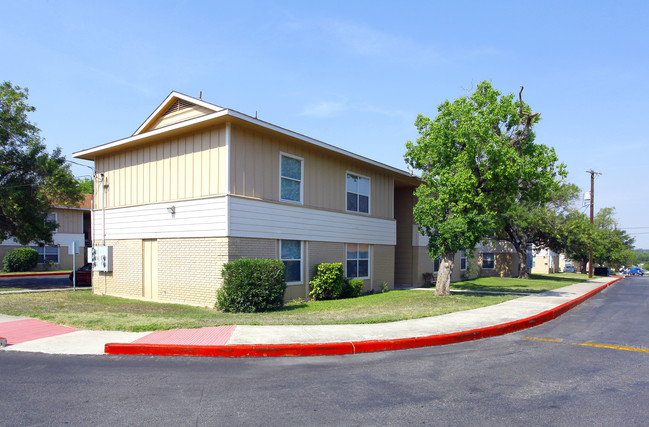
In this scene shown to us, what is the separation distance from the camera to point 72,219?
35.6 metres

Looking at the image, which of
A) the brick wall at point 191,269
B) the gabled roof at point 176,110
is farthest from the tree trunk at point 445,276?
the gabled roof at point 176,110

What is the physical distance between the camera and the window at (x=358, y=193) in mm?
18112

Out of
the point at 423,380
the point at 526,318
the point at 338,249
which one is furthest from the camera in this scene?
the point at 338,249

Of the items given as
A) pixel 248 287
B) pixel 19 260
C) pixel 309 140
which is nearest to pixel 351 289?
pixel 309 140

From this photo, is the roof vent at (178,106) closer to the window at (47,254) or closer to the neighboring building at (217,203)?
the neighboring building at (217,203)

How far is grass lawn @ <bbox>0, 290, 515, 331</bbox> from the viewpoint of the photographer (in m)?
9.47

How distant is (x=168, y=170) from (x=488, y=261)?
26974 mm

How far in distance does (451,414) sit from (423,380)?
1223mm

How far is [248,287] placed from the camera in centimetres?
1174

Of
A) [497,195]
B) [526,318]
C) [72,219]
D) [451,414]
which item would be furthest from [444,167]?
[72,219]

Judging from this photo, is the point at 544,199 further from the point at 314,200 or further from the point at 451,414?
the point at 451,414

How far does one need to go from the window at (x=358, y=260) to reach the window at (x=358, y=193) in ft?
4.98

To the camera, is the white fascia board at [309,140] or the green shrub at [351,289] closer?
the white fascia board at [309,140]

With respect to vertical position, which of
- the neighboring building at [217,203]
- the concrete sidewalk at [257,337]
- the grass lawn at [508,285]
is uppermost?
the neighboring building at [217,203]
